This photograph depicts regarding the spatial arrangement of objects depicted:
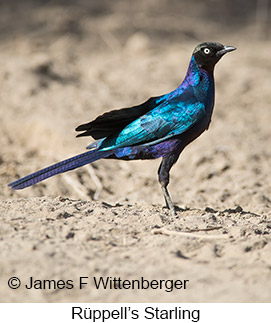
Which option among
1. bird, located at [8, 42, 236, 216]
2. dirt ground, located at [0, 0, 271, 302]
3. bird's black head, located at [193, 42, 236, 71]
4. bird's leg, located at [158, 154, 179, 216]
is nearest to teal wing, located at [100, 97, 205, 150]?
bird, located at [8, 42, 236, 216]

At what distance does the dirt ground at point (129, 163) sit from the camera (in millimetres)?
3781

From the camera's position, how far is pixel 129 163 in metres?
7.18

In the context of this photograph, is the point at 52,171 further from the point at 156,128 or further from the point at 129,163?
the point at 129,163

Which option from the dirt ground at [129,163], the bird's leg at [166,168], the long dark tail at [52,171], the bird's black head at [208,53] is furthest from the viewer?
the bird's black head at [208,53]

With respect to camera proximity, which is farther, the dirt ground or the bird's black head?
the bird's black head

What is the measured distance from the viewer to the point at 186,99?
517 cm

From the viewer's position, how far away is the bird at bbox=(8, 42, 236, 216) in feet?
16.7

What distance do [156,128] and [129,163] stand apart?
2116 millimetres

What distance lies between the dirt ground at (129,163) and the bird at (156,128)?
14.3 inches

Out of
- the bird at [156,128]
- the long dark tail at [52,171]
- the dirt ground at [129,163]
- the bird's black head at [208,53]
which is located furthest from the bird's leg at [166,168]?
the bird's black head at [208,53]

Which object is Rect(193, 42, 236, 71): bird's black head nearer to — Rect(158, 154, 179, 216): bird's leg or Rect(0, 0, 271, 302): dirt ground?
Rect(158, 154, 179, 216): bird's leg

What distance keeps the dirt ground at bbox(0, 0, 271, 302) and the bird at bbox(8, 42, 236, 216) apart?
364mm

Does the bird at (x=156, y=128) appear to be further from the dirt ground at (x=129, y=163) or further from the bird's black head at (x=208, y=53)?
the dirt ground at (x=129, y=163)
